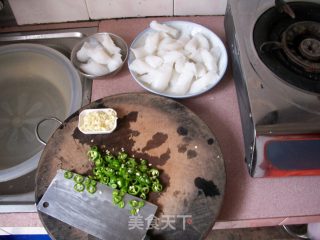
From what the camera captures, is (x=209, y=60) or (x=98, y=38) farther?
(x=98, y=38)

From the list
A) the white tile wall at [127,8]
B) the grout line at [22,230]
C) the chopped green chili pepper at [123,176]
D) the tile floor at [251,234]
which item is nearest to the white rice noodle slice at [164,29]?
the white tile wall at [127,8]

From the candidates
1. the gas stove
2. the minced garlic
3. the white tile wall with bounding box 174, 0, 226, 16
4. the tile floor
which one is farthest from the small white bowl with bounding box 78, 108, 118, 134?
the tile floor

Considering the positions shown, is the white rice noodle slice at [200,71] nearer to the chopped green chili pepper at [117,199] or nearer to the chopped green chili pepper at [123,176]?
the chopped green chili pepper at [123,176]

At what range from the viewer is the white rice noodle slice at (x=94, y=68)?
915 mm

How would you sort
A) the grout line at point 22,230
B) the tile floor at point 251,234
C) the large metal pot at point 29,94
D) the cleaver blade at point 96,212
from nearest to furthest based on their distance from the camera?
the cleaver blade at point 96,212
the grout line at point 22,230
the large metal pot at point 29,94
the tile floor at point 251,234

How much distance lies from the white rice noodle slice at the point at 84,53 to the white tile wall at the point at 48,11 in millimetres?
183

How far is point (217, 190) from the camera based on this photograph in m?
0.70

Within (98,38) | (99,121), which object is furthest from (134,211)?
(98,38)

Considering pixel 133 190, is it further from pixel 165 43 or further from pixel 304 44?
pixel 304 44

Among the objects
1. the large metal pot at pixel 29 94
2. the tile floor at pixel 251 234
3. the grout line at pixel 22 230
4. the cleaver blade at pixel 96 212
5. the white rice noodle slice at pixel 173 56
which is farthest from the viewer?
the tile floor at pixel 251 234

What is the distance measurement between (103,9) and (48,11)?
0.19m

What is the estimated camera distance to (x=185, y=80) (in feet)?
2.78

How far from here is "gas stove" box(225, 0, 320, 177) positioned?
66 centimetres

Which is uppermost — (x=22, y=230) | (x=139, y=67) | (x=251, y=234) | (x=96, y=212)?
(x=139, y=67)
